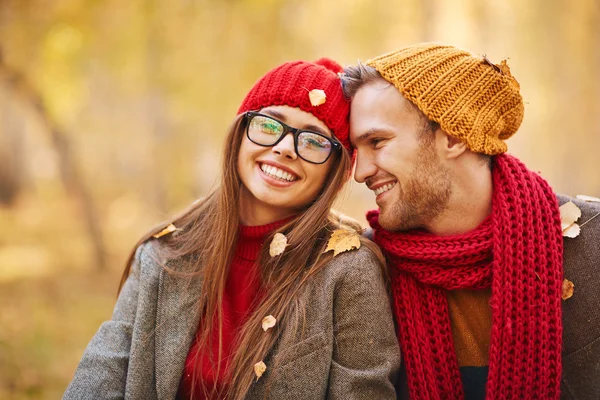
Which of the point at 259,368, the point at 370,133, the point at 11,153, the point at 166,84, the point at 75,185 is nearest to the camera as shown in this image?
the point at 259,368

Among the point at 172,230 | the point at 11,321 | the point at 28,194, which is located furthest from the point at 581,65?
the point at 28,194

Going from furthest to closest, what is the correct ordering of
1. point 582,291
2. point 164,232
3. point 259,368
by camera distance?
point 164,232, point 582,291, point 259,368

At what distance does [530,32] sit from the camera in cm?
610

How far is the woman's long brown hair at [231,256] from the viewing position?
89.0 inches

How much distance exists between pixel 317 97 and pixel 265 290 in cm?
86

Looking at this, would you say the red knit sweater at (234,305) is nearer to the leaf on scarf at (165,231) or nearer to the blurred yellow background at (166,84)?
the leaf on scarf at (165,231)

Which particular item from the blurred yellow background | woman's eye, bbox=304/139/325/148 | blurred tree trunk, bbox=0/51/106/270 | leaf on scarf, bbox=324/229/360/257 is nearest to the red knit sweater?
leaf on scarf, bbox=324/229/360/257

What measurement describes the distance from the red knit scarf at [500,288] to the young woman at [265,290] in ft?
0.43

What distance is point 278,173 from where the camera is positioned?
7.96 feet

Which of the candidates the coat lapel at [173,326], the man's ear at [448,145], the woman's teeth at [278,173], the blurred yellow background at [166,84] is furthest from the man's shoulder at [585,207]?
the blurred yellow background at [166,84]

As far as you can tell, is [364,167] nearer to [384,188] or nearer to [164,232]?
[384,188]

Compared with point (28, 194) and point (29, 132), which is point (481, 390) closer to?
point (28, 194)

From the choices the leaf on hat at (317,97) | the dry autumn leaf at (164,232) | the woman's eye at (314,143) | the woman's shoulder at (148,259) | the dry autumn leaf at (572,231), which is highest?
the leaf on hat at (317,97)

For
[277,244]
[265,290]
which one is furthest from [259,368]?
[277,244]
